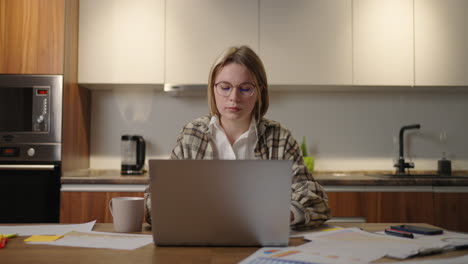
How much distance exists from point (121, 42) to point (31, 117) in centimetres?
71

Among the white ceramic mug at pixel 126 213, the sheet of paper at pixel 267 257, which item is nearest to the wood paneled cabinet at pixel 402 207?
the white ceramic mug at pixel 126 213

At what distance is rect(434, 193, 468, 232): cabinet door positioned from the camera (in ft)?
8.07

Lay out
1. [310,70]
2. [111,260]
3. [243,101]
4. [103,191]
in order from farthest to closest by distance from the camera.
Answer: [310,70] → [103,191] → [243,101] → [111,260]

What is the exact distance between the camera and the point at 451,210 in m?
2.47

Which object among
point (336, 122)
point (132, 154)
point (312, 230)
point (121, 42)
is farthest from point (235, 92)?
point (336, 122)

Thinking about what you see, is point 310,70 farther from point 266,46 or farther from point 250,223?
point 250,223

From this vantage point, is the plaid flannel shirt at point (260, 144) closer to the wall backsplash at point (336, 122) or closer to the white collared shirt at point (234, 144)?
the white collared shirt at point (234, 144)

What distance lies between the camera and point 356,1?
2.78m

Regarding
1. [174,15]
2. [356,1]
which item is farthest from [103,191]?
[356,1]

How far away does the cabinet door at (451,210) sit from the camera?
2.46 meters

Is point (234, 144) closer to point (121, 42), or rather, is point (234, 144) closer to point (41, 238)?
point (41, 238)

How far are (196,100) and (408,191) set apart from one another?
1.51m

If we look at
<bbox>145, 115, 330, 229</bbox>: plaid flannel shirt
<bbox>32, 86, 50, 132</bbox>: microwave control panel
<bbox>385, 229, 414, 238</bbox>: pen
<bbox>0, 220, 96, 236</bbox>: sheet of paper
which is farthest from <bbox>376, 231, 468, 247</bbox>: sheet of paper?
<bbox>32, 86, 50, 132</bbox>: microwave control panel

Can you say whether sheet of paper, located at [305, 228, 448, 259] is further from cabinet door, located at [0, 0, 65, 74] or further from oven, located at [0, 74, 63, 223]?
cabinet door, located at [0, 0, 65, 74]
